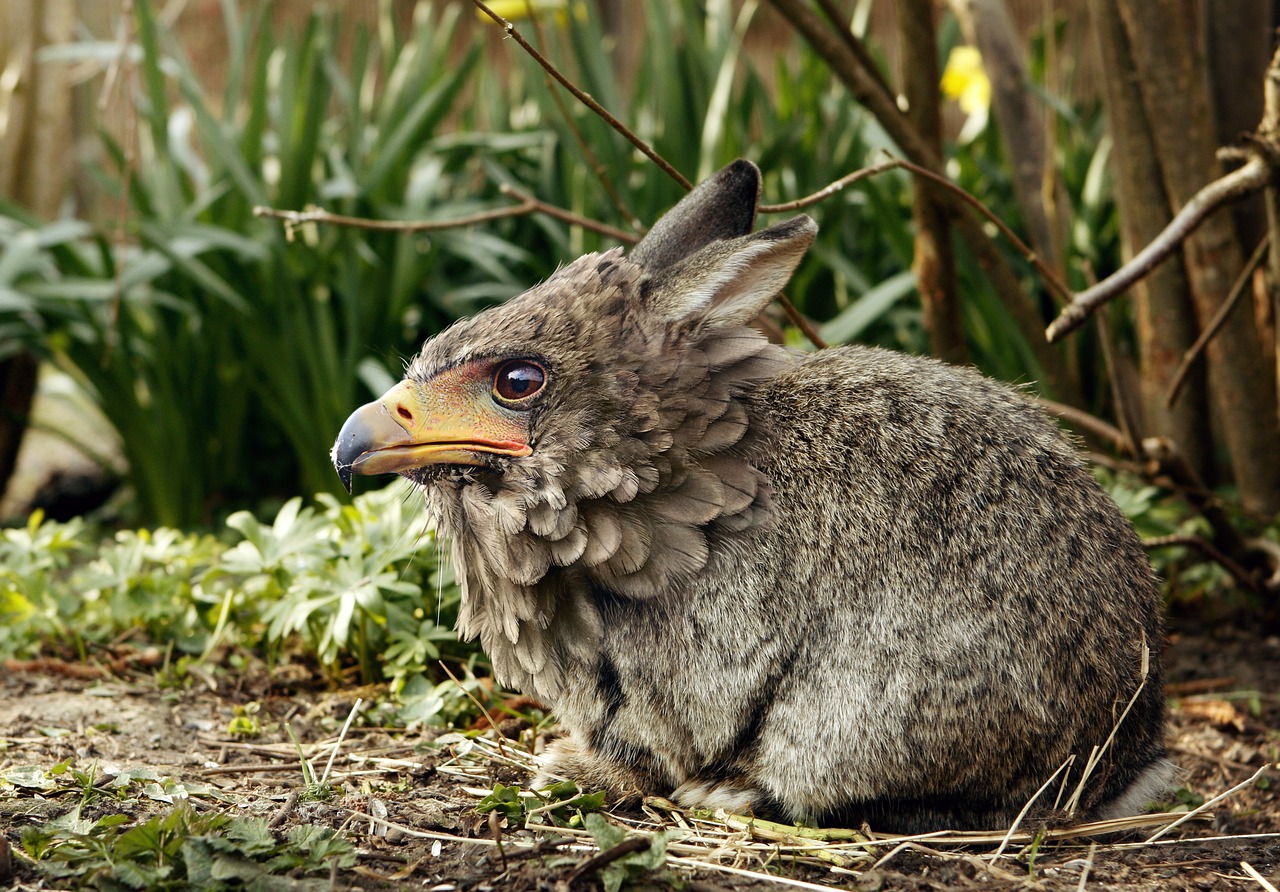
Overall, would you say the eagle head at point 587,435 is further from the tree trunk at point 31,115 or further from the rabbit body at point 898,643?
the tree trunk at point 31,115

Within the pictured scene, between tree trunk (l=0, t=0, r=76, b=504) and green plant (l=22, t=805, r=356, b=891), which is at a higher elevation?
tree trunk (l=0, t=0, r=76, b=504)

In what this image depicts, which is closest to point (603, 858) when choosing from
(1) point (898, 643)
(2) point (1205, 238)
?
(1) point (898, 643)

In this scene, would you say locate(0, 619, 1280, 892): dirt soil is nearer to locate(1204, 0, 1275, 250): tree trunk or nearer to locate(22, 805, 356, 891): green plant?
locate(22, 805, 356, 891): green plant

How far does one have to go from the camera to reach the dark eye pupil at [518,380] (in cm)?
240

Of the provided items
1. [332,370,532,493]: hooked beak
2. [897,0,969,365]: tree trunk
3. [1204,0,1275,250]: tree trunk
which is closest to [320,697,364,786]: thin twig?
[332,370,532,493]: hooked beak

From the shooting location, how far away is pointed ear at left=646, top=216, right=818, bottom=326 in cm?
240

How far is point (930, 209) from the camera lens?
3.82 m

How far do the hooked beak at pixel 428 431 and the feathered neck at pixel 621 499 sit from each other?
2.4 inches

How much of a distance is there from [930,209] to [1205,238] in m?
0.84

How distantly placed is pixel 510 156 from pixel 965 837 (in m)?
4.04

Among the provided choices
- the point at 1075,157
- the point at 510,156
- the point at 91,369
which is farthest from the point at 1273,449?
the point at 91,369

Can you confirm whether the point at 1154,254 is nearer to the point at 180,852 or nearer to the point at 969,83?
the point at 180,852

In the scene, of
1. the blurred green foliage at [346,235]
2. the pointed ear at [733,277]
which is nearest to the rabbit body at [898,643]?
the pointed ear at [733,277]

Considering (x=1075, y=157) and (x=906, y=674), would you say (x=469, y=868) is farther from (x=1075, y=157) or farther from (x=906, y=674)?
(x=1075, y=157)
